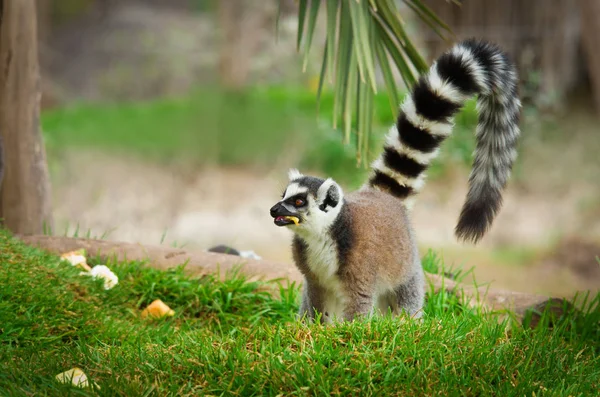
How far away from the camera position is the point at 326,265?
3.13 m

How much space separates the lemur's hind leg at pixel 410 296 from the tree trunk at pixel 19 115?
2340 millimetres

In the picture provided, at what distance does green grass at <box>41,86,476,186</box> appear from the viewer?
8.97 m

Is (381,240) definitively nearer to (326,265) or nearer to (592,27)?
(326,265)

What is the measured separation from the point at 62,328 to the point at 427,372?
1.54 m

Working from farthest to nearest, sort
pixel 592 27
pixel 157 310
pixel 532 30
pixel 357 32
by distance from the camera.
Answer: pixel 532 30, pixel 592 27, pixel 357 32, pixel 157 310

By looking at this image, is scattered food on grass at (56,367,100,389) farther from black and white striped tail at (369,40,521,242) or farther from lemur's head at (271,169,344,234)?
black and white striped tail at (369,40,521,242)

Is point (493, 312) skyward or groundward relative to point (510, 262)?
skyward

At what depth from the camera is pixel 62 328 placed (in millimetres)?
3248

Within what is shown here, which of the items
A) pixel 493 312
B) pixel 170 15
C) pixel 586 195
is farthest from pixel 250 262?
pixel 170 15

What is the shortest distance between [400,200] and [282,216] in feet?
2.70

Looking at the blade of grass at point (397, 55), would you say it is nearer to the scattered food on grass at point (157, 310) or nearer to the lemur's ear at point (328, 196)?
the lemur's ear at point (328, 196)

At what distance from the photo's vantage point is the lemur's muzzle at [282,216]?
118 inches

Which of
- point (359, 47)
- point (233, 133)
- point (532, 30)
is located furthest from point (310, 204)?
point (532, 30)

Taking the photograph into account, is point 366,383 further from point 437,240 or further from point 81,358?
point 437,240
